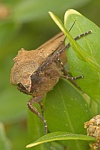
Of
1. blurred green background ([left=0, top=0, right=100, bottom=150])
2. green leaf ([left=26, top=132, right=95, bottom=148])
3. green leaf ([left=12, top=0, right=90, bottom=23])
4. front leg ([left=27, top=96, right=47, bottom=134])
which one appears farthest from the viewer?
green leaf ([left=12, top=0, right=90, bottom=23])

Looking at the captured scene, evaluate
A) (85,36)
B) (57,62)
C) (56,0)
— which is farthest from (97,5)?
(85,36)

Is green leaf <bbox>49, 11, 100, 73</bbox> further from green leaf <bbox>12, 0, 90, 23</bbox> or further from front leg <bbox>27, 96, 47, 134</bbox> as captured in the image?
green leaf <bbox>12, 0, 90, 23</bbox>

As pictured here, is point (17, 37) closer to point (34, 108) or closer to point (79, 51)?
point (34, 108)

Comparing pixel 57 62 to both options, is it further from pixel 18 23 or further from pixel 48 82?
pixel 18 23

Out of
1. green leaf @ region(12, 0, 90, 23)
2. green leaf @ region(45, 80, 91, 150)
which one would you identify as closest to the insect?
green leaf @ region(45, 80, 91, 150)

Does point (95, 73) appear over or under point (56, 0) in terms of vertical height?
under

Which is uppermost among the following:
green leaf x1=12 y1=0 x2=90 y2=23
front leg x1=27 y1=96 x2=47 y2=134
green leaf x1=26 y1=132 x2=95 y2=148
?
green leaf x1=12 y1=0 x2=90 y2=23

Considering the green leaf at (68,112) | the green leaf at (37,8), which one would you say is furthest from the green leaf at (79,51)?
the green leaf at (37,8)

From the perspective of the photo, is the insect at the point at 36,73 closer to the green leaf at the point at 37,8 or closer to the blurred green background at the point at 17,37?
the blurred green background at the point at 17,37
